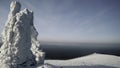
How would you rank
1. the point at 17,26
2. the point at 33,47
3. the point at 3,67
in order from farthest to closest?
1. the point at 33,47
2. the point at 17,26
3. the point at 3,67

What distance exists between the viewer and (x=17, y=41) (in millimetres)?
25547

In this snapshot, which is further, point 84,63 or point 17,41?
point 84,63

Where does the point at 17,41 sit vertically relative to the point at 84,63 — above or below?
above

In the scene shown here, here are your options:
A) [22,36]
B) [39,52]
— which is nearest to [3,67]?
[22,36]

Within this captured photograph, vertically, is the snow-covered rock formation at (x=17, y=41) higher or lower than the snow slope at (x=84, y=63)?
higher

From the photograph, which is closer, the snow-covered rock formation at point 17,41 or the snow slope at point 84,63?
the snow-covered rock formation at point 17,41

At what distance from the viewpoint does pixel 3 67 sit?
939 inches

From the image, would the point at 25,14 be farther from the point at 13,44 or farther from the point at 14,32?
the point at 13,44

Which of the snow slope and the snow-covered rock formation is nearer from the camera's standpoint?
the snow-covered rock formation

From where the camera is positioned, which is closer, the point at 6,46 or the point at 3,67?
the point at 3,67

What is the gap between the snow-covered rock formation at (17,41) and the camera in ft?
Answer: 82.6

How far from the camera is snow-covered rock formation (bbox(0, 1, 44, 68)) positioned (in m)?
25.2

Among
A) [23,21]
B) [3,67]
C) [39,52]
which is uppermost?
[23,21]

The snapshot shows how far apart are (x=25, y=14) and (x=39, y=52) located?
6853mm
